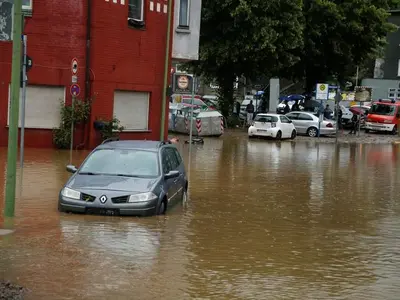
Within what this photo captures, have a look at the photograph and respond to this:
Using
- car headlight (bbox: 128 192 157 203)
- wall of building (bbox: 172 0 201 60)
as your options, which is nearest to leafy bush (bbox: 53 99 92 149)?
wall of building (bbox: 172 0 201 60)

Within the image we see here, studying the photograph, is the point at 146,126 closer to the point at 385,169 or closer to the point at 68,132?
the point at 68,132

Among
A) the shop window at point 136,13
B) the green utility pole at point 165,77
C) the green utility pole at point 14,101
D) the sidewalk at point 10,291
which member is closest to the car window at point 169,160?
the green utility pole at point 14,101

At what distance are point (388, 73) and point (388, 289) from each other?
70941mm

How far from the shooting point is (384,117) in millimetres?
51250

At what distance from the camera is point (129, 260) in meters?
9.27

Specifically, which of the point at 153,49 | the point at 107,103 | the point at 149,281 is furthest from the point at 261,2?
the point at 149,281

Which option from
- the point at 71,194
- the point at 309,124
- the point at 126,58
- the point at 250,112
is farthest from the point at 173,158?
the point at 250,112

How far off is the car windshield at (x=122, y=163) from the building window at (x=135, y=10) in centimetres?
1387

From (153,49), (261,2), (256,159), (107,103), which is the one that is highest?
(261,2)

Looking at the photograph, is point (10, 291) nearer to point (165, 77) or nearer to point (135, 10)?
point (165, 77)

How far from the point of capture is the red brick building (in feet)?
81.7

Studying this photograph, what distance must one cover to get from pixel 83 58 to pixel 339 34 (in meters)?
28.3

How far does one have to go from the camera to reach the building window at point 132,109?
27.1 metres

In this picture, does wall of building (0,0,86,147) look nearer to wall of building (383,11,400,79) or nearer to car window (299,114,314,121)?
car window (299,114,314,121)
